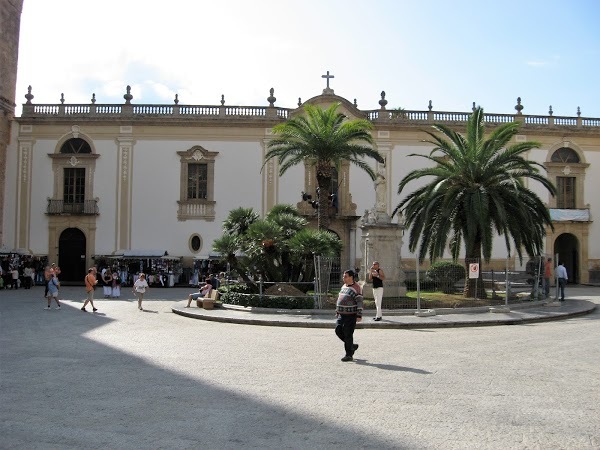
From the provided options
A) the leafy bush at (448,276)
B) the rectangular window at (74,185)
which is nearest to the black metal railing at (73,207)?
the rectangular window at (74,185)

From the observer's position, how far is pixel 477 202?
1914cm

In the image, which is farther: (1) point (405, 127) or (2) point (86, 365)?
(1) point (405, 127)

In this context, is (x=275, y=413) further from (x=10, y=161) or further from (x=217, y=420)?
(x=10, y=161)

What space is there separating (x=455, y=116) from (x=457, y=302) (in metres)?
19.7

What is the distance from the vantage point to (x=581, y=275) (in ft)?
115

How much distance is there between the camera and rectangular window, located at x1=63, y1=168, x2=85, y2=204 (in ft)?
113

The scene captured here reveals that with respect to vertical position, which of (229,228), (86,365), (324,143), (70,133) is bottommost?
(86,365)

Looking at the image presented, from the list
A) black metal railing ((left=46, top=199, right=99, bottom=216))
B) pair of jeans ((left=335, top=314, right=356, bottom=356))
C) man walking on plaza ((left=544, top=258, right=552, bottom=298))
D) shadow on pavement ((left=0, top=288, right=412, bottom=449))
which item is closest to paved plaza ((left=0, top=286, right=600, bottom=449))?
shadow on pavement ((left=0, top=288, right=412, bottom=449))

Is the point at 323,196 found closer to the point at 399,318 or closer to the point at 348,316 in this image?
the point at 399,318

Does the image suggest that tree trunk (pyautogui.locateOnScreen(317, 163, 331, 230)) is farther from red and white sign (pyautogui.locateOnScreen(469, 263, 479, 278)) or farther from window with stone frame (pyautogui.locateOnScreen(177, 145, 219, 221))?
window with stone frame (pyautogui.locateOnScreen(177, 145, 219, 221))

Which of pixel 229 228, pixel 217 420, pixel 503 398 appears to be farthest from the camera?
pixel 229 228

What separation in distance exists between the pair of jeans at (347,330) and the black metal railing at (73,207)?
2709 centimetres

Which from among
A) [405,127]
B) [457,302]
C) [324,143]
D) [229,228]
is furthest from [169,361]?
[405,127]

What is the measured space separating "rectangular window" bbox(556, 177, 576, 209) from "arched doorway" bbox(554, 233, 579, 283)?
1.78 meters
